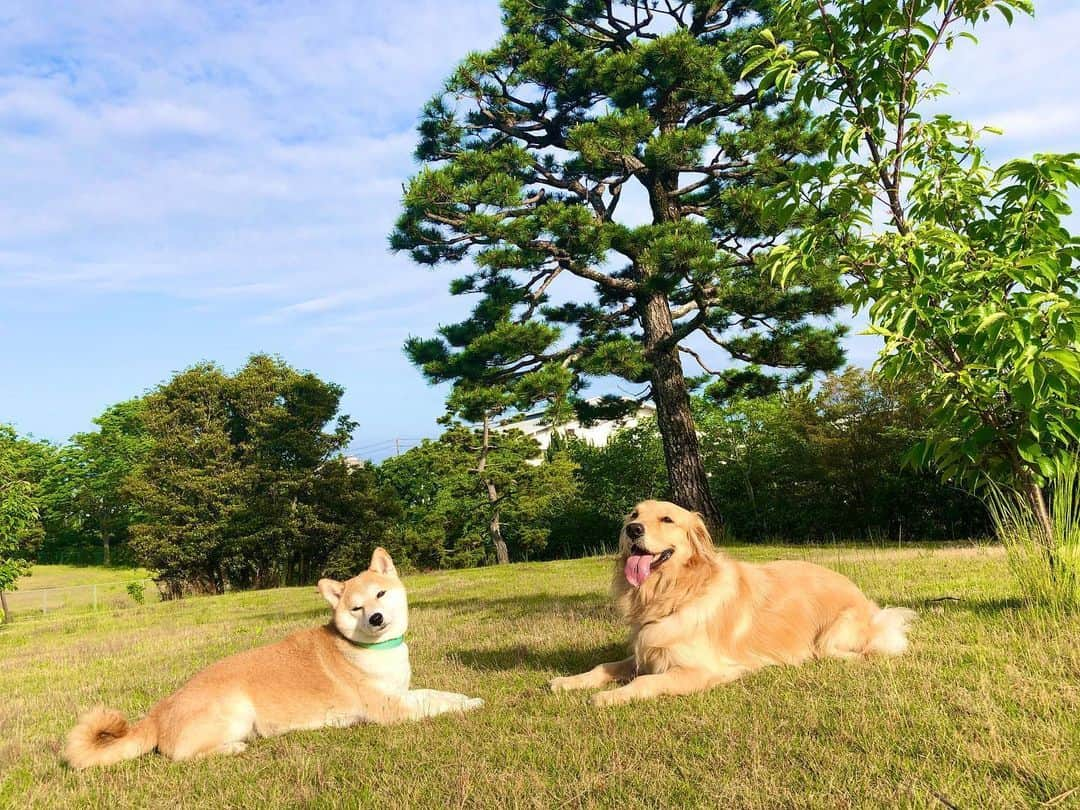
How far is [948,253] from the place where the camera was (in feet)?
15.4

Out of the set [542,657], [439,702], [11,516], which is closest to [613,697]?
[439,702]

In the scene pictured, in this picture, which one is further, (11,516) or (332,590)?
(11,516)

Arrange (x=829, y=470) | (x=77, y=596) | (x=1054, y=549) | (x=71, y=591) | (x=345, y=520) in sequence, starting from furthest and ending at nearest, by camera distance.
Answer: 1. (x=71, y=591)
2. (x=77, y=596)
3. (x=345, y=520)
4. (x=829, y=470)
5. (x=1054, y=549)

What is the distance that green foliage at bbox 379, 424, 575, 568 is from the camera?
22.0m

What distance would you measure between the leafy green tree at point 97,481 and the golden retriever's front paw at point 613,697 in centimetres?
4189

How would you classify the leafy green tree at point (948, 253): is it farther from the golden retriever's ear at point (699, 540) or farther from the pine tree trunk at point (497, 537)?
the pine tree trunk at point (497, 537)

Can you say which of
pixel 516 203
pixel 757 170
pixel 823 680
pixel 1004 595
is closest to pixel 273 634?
pixel 823 680

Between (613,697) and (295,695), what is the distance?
1661mm

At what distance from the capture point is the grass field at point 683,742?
255cm

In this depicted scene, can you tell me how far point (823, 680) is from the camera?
3.76 metres

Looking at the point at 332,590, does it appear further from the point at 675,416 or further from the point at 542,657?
the point at 675,416

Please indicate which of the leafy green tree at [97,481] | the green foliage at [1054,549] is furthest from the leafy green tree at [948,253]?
the leafy green tree at [97,481]

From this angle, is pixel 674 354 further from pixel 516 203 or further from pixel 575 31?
pixel 575 31

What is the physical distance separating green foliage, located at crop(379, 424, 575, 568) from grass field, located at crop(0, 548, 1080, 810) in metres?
16.2
